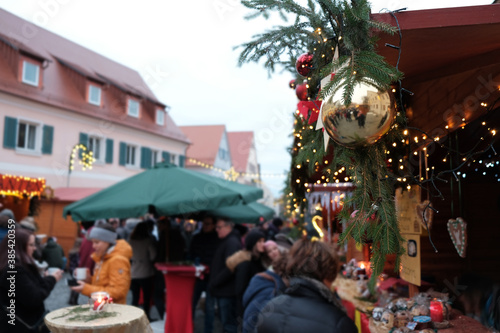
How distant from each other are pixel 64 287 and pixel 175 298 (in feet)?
22.1

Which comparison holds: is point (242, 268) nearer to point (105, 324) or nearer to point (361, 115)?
point (105, 324)

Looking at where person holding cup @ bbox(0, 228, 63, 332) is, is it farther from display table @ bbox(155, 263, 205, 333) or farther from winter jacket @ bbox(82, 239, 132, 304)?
display table @ bbox(155, 263, 205, 333)

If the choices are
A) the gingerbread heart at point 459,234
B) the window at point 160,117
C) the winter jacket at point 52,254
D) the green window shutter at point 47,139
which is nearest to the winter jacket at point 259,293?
the gingerbread heart at point 459,234

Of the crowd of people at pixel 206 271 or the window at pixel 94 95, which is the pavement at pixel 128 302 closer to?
the crowd of people at pixel 206 271

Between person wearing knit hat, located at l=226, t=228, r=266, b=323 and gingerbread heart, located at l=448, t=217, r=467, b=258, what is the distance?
2769 mm

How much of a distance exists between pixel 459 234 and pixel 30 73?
19.2 meters

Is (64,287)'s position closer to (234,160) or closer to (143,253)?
(143,253)

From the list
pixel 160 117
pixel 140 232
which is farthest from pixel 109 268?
Result: pixel 160 117

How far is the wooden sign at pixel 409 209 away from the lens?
261 centimetres

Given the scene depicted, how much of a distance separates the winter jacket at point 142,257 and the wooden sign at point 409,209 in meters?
5.16

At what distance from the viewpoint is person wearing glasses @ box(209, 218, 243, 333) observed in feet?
18.3

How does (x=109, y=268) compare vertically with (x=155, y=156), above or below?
below

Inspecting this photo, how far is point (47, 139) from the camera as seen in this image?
18.1 metres

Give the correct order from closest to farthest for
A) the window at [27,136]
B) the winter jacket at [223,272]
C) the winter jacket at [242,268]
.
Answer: the winter jacket at [242,268]
the winter jacket at [223,272]
the window at [27,136]
